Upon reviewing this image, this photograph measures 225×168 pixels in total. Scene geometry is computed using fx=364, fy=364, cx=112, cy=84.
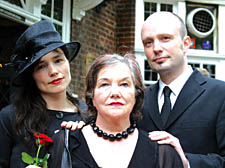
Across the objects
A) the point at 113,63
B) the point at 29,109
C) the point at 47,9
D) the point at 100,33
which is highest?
the point at 47,9

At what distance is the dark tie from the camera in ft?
8.37

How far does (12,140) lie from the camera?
8.77 feet

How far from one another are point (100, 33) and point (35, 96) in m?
4.78

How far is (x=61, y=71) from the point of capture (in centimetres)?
276

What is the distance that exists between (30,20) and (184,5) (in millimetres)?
3970

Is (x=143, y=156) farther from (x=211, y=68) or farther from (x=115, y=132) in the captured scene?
(x=211, y=68)

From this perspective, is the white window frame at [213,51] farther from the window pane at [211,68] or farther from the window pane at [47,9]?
the window pane at [47,9]

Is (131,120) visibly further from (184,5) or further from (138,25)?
(184,5)

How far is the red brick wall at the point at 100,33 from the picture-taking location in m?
6.71

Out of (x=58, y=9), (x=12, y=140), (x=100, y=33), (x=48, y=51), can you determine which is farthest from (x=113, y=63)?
(x=100, y=33)

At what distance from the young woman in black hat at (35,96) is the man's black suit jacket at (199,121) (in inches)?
26.7

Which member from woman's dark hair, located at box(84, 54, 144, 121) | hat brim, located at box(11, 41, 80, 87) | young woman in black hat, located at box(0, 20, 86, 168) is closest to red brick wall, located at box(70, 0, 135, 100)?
hat brim, located at box(11, 41, 80, 87)

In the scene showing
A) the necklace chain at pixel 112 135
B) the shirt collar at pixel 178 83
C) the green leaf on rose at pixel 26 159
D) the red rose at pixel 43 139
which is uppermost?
the shirt collar at pixel 178 83

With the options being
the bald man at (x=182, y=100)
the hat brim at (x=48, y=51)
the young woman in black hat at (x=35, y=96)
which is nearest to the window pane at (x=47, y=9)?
the hat brim at (x=48, y=51)
